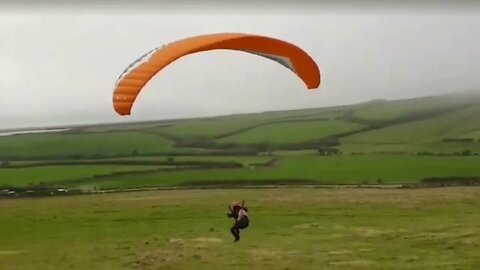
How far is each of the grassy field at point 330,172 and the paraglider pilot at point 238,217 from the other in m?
0.11

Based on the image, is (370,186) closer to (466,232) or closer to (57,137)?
(466,232)

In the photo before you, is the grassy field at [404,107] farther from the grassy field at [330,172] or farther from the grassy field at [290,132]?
the grassy field at [330,172]

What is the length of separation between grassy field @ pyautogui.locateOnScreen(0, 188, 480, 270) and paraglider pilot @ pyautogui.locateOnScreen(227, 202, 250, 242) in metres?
0.03

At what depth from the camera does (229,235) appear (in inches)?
117

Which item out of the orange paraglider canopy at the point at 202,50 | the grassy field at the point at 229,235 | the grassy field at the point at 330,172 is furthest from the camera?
the grassy field at the point at 330,172

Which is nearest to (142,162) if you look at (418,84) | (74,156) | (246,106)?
(74,156)

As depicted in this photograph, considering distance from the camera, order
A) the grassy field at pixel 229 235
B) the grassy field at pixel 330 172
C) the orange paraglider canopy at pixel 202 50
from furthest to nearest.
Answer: the grassy field at pixel 330 172 → the grassy field at pixel 229 235 → the orange paraglider canopy at pixel 202 50

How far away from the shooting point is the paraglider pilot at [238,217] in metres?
2.98

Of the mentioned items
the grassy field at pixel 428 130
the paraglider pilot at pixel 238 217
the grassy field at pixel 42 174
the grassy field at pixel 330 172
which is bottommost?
the grassy field at pixel 42 174

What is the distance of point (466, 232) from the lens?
3033mm

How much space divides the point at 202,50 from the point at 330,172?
0.83 meters

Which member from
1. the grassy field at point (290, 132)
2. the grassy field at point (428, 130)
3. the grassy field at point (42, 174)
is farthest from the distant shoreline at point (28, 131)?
the grassy field at point (428, 130)

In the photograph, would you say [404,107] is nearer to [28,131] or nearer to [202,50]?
[202,50]

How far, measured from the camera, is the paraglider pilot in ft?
9.77
